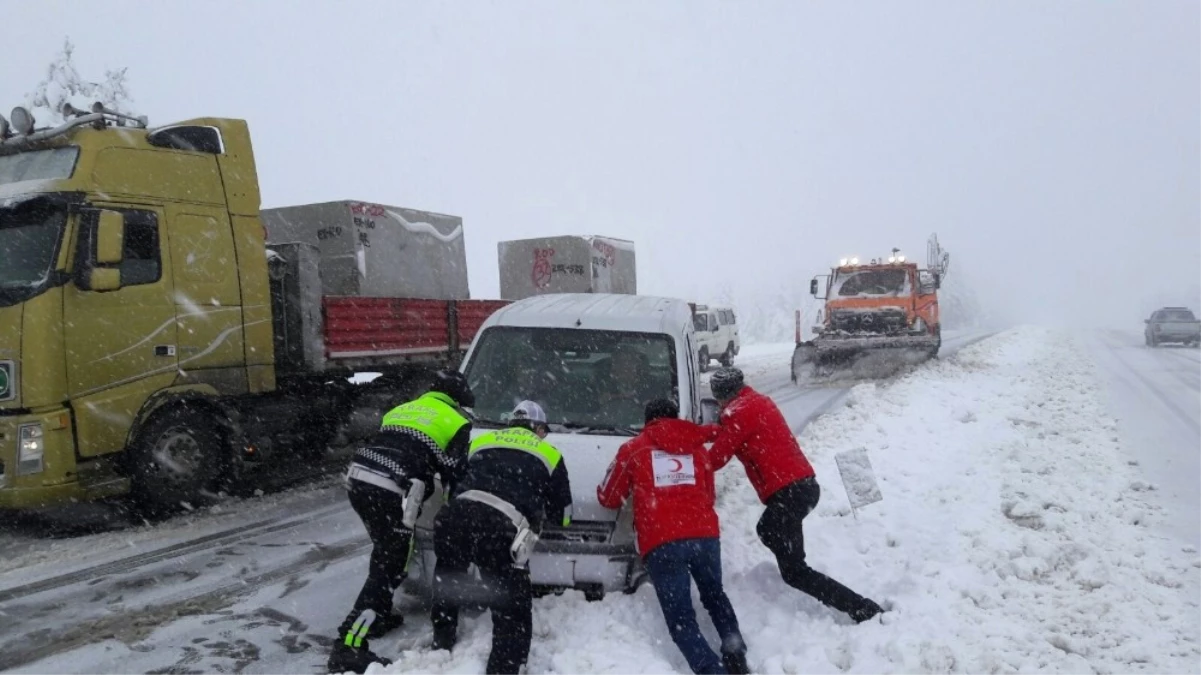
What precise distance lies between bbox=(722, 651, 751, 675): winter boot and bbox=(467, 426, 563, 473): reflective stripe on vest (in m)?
1.23

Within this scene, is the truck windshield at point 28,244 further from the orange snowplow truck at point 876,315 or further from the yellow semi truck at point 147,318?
the orange snowplow truck at point 876,315

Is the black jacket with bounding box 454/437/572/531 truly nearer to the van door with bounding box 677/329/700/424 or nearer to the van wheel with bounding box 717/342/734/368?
the van door with bounding box 677/329/700/424

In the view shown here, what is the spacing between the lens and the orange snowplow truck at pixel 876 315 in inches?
700

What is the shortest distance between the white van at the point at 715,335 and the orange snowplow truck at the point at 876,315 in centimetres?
369

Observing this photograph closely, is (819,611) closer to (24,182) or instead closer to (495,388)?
(495,388)

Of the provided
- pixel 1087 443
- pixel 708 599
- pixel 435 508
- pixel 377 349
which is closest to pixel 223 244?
pixel 377 349

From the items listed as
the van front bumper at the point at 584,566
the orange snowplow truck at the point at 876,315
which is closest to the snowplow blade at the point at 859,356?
the orange snowplow truck at the point at 876,315

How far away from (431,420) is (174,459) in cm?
435

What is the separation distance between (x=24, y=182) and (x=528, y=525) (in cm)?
589

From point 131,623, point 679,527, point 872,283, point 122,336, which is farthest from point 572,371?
point 872,283

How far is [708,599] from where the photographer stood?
4059 millimetres

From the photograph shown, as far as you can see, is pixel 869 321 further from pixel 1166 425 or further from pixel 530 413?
pixel 530 413

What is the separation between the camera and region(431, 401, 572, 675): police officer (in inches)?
148

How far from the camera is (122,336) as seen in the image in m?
7.06
